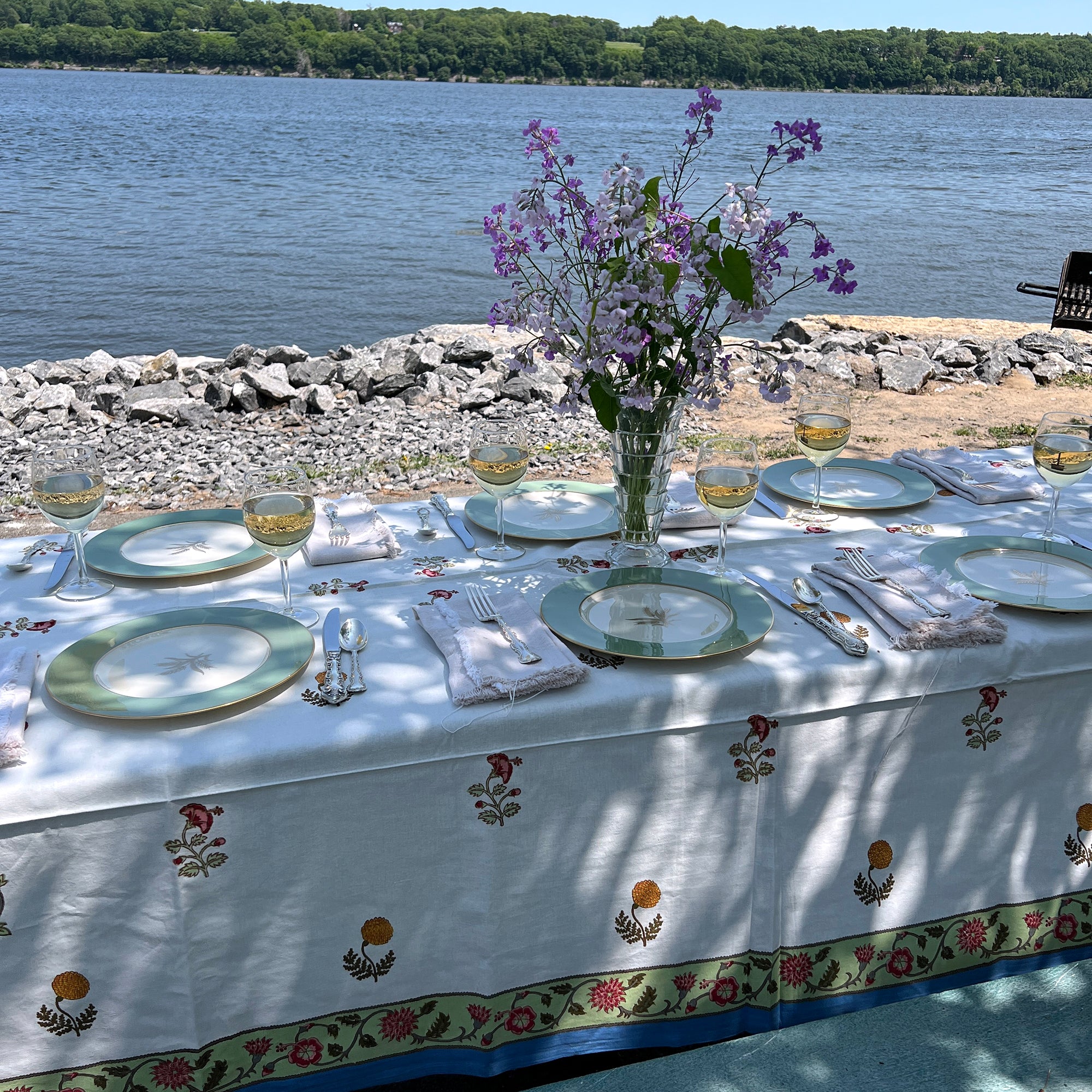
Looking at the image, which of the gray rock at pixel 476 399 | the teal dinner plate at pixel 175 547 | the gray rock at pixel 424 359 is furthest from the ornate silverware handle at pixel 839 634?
the gray rock at pixel 424 359

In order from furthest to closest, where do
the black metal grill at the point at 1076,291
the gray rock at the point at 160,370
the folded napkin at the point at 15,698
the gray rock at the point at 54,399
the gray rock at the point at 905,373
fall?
the gray rock at the point at 905,373 → the gray rock at the point at 160,370 → the gray rock at the point at 54,399 → the black metal grill at the point at 1076,291 → the folded napkin at the point at 15,698

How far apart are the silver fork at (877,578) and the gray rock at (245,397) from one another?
6230 mm

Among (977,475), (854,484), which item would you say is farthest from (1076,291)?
(854,484)

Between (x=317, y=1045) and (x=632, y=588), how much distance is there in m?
0.94

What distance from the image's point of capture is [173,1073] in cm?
155

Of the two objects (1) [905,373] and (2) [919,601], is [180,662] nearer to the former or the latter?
(2) [919,601]

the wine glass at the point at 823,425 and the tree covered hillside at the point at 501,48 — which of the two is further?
the tree covered hillside at the point at 501,48

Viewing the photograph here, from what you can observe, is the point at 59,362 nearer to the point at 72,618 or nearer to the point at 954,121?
the point at 72,618

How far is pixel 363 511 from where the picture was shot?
235 centimetres

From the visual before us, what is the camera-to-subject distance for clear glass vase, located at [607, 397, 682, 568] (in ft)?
6.61

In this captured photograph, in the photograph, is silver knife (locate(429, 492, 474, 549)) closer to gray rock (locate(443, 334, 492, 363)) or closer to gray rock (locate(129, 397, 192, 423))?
gray rock (locate(129, 397, 192, 423))

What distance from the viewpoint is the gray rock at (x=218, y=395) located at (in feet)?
24.9

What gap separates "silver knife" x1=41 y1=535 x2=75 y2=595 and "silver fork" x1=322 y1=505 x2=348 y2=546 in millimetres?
532

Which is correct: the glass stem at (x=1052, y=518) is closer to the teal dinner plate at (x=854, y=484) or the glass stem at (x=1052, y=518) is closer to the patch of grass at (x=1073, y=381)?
the teal dinner plate at (x=854, y=484)
